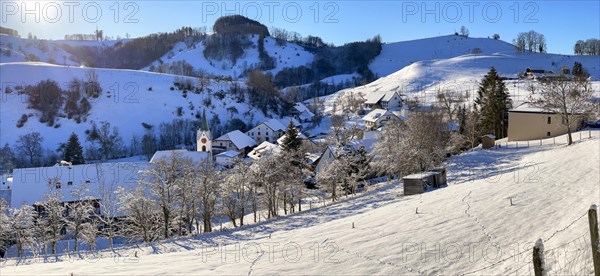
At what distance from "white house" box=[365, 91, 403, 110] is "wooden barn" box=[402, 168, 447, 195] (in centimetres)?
7269

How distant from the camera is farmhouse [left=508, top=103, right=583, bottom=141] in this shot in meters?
40.1

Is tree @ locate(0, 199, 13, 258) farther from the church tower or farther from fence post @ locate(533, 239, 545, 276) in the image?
the church tower

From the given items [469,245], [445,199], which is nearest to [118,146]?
[445,199]

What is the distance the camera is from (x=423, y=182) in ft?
83.9

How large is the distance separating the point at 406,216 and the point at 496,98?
3863cm

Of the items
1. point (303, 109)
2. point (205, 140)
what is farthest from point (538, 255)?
point (303, 109)

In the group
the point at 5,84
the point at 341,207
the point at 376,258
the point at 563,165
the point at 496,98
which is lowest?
the point at 341,207

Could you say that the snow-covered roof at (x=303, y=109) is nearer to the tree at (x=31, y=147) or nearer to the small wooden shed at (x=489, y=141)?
the tree at (x=31, y=147)

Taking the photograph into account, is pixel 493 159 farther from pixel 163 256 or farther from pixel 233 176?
pixel 163 256

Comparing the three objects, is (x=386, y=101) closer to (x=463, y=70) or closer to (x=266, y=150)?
(x=463, y=70)

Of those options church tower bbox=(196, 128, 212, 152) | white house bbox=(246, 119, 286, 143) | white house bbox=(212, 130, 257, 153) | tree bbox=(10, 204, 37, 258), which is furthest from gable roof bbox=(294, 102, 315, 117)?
tree bbox=(10, 204, 37, 258)

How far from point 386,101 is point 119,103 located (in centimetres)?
6160

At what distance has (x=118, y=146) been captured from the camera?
7738 cm

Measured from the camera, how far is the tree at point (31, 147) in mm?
67812
